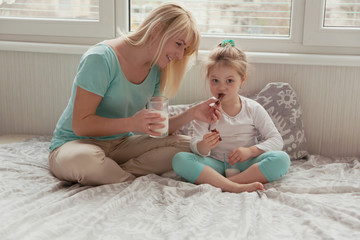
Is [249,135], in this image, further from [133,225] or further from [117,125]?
[133,225]

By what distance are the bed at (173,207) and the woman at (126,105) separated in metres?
0.09

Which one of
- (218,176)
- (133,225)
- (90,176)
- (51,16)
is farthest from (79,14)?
(133,225)

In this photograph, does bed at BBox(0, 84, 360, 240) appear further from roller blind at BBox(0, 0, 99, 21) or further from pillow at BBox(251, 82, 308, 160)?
roller blind at BBox(0, 0, 99, 21)

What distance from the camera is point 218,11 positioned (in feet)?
7.41

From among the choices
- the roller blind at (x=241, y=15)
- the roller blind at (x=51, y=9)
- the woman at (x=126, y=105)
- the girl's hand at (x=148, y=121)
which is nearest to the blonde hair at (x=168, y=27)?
the woman at (x=126, y=105)

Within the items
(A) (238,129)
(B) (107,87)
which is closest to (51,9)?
(B) (107,87)

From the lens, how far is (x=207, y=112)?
5.83ft

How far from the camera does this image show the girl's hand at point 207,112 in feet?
5.73

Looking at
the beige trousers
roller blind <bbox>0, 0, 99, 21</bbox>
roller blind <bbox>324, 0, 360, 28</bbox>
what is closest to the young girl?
the beige trousers

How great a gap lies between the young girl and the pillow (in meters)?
0.20

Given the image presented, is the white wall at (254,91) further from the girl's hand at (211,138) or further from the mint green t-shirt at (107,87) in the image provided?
the girl's hand at (211,138)

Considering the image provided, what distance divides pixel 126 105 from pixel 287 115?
0.79 m

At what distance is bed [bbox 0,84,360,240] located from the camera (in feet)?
3.97

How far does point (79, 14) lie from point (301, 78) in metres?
1.26
